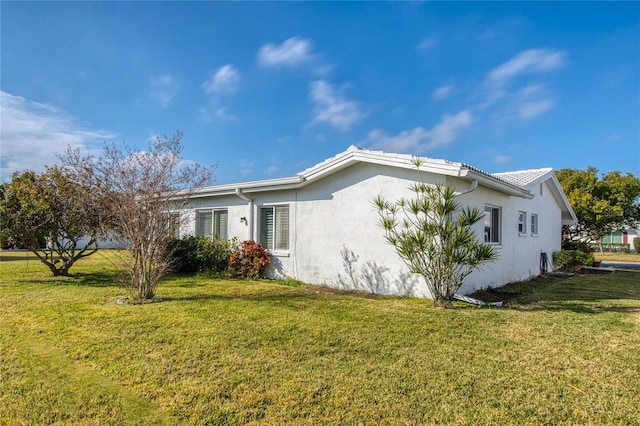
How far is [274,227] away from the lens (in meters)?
13.8

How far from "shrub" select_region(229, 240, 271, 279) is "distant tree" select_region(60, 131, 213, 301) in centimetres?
358

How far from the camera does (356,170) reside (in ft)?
37.7

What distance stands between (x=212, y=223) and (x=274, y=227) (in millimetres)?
3585

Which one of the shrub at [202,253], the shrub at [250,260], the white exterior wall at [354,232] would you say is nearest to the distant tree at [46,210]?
the shrub at [202,253]

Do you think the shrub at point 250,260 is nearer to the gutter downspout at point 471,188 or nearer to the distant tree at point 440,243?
the distant tree at point 440,243

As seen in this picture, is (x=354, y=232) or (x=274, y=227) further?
(x=274, y=227)

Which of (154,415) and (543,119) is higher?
(543,119)

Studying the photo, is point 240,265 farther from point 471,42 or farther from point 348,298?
point 471,42

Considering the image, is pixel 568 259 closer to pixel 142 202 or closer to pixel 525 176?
pixel 525 176

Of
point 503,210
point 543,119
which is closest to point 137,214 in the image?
point 503,210

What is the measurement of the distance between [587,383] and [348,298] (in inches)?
234

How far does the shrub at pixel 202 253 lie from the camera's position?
14.2 m

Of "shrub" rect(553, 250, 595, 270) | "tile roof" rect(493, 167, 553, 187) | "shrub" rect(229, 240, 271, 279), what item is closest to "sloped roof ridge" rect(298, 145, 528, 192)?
"shrub" rect(229, 240, 271, 279)

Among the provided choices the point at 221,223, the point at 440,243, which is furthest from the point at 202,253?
the point at 440,243
